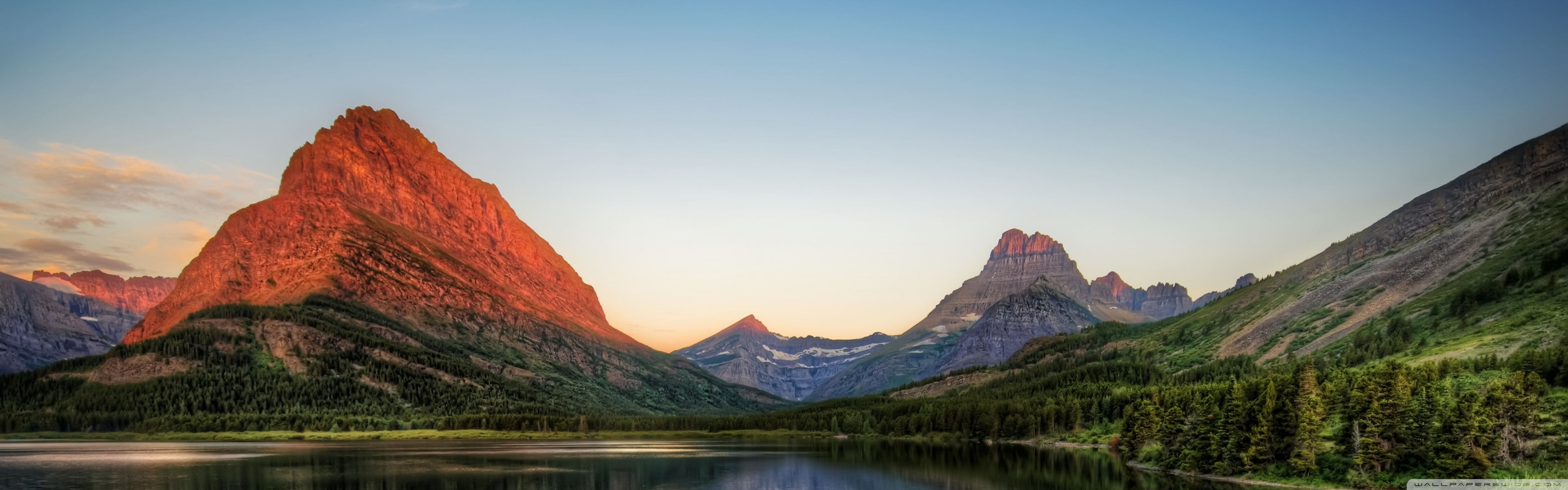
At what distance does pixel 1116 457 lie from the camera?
509 feet

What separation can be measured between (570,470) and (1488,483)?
108680 mm

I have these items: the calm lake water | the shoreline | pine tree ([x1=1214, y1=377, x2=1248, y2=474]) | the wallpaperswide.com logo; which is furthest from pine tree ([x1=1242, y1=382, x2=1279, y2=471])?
the wallpaperswide.com logo

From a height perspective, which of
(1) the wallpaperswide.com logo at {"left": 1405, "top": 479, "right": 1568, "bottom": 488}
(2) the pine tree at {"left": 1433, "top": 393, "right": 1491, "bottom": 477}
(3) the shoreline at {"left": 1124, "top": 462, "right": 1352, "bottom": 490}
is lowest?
(3) the shoreline at {"left": 1124, "top": 462, "right": 1352, "bottom": 490}

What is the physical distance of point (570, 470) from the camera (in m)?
132

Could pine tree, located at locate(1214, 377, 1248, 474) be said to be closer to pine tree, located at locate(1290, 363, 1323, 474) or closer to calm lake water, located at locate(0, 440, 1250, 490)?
calm lake water, located at locate(0, 440, 1250, 490)

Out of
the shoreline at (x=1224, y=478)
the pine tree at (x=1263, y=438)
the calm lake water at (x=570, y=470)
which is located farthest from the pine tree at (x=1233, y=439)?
the calm lake water at (x=570, y=470)

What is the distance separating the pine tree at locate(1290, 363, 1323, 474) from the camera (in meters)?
97.3

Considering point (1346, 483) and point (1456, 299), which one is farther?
point (1456, 299)

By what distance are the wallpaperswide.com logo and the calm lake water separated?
20.7 m

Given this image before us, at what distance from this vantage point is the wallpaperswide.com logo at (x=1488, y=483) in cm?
7606

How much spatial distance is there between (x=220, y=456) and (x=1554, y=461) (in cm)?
19167

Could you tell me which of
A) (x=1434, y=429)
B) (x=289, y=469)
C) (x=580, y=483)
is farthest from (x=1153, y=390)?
(x=289, y=469)

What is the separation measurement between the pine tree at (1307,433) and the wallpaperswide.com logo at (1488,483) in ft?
43.4

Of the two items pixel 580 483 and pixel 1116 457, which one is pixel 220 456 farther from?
pixel 1116 457
